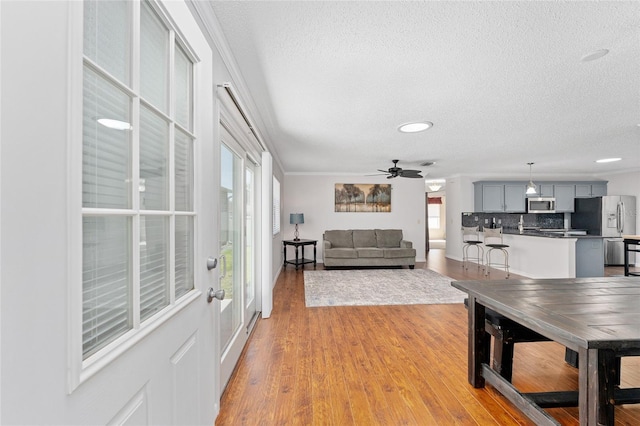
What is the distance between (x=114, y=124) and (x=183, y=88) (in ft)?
1.43

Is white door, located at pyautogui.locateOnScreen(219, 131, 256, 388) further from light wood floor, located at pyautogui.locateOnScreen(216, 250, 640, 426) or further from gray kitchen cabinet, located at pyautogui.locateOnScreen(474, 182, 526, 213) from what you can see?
gray kitchen cabinet, located at pyautogui.locateOnScreen(474, 182, 526, 213)

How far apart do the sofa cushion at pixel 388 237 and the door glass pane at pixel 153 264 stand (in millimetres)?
6601

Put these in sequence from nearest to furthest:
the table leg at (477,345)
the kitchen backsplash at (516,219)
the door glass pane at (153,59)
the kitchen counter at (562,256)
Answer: the door glass pane at (153,59), the table leg at (477,345), the kitchen counter at (562,256), the kitchen backsplash at (516,219)

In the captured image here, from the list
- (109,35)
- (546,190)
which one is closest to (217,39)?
(109,35)

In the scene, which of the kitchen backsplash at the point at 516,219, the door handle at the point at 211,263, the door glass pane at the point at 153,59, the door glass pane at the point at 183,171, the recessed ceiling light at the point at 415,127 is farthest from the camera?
the kitchen backsplash at the point at 516,219

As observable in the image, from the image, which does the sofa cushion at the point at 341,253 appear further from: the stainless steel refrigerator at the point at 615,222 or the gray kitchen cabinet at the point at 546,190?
the stainless steel refrigerator at the point at 615,222

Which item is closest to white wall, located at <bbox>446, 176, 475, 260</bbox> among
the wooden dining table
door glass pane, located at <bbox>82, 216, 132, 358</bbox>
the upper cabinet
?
the upper cabinet

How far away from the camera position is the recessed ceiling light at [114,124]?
27.8 inches

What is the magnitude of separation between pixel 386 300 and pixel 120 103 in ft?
13.3

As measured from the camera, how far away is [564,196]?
7.81 m

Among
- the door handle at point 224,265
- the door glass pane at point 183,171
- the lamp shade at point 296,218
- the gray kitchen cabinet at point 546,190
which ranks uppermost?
the gray kitchen cabinet at point 546,190

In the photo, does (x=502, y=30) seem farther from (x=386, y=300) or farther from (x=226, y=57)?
(x=386, y=300)

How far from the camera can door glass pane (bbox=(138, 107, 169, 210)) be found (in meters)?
0.86

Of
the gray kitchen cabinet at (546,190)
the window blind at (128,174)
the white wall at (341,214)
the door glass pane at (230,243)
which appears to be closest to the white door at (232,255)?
the door glass pane at (230,243)
